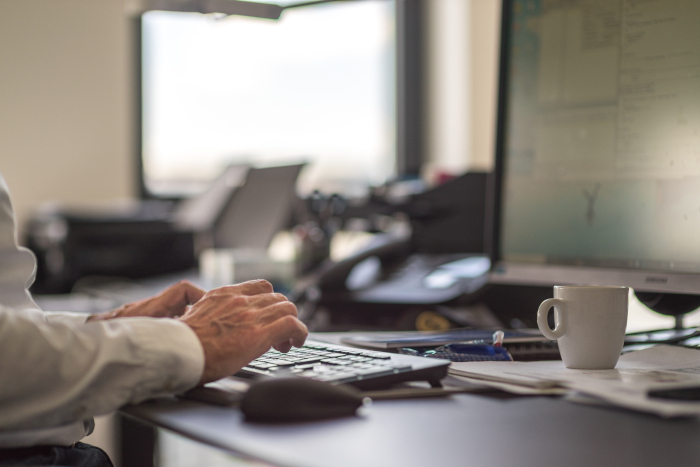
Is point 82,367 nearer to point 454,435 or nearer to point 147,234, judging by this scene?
point 454,435

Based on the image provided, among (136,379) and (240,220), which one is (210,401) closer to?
(136,379)

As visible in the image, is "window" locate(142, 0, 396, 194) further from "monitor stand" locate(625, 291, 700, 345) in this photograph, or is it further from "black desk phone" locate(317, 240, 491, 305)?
"monitor stand" locate(625, 291, 700, 345)

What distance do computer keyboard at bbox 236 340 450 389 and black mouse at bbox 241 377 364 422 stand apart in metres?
0.06

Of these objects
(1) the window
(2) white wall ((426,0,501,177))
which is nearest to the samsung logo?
(2) white wall ((426,0,501,177))

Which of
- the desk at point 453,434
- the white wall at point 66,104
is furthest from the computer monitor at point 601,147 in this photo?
the white wall at point 66,104

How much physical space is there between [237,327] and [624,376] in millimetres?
365

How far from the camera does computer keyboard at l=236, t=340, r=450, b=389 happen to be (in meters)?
A: 0.60

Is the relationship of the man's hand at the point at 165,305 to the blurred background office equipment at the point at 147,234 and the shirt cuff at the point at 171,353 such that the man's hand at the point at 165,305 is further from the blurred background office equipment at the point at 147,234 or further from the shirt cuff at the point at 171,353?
the blurred background office equipment at the point at 147,234

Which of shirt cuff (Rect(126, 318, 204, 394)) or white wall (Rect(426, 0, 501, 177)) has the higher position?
white wall (Rect(426, 0, 501, 177))

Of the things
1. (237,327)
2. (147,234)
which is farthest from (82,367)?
(147,234)

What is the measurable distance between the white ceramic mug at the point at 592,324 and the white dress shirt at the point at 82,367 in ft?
1.19

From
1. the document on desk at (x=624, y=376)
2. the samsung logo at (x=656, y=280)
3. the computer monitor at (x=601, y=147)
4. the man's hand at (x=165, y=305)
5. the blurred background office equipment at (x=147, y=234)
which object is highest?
the computer monitor at (x=601, y=147)

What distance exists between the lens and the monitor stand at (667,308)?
34.3 inches

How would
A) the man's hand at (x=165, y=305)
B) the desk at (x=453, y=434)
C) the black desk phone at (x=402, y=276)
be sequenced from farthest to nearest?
the black desk phone at (x=402, y=276) → the man's hand at (x=165, y=305) → the desk at (x=453, y=434)
